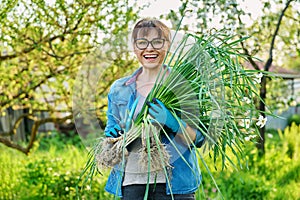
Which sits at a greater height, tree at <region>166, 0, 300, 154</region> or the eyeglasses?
tree at <region>166, 0, 300, 154</region>

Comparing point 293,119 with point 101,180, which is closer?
point 101,180

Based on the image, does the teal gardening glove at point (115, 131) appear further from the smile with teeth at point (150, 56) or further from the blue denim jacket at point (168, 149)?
the smile with teeth at point (150, 56)

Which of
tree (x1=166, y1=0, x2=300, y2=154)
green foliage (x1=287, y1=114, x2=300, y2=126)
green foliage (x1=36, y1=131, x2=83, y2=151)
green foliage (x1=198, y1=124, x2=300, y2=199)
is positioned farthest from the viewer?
green foliage (x1=287, y1=114, x2=300, y2=126)

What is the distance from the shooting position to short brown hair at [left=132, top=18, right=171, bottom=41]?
74.5 inches

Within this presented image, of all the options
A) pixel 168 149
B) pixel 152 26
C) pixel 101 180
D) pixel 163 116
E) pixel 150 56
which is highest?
pixel 152 26

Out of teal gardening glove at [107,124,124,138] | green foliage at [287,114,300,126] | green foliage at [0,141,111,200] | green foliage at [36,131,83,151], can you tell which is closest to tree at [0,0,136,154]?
green foliage at [0,141,111,200]

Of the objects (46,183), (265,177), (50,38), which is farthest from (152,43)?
(265,177)

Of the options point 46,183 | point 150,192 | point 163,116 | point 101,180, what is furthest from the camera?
point 101,180

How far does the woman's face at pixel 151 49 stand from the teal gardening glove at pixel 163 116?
0.51 feet

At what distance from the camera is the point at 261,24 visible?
4508mm

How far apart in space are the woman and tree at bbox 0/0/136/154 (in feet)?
3.98

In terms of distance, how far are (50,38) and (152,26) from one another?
1880mm

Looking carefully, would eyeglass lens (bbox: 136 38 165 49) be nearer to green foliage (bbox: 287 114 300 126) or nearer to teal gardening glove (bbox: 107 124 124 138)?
teal gardening glove (bbox: 107 124 124 138)

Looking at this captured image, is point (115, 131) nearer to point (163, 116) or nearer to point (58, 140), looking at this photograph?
point (163, 116)
